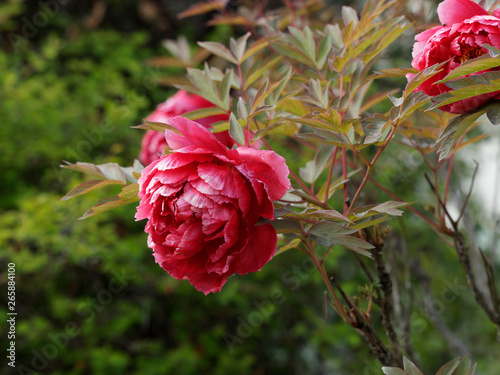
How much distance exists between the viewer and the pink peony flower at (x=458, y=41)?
0.43 m

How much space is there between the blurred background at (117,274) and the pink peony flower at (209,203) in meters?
1.00

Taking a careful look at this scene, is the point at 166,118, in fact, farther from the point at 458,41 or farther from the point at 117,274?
the point at 117,274

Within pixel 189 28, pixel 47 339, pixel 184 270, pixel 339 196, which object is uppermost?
pixel 184 270

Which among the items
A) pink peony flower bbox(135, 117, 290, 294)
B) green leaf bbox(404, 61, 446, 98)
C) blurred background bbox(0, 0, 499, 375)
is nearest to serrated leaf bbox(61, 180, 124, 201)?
pink peony flower bbox(135, 117, 290, 294)

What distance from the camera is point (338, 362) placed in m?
1.81

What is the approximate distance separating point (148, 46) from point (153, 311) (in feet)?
4.54

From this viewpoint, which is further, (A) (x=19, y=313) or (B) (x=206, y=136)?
(A) (x=19, y=313)

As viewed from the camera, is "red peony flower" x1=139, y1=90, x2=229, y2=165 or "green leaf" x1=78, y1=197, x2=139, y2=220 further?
"red peony flower" x1=139, y1=90, x2=229, y2=165

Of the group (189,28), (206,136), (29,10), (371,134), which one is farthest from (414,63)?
(29,10)

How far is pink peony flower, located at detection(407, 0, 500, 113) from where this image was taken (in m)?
0.43

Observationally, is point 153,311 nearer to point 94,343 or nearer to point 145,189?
point 94,343

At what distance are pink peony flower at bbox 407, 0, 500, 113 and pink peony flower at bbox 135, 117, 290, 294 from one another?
0.56 feet

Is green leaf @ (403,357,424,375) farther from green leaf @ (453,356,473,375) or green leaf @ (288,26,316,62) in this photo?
green leaf @ (288,26,316,62)

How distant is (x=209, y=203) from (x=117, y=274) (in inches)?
49.5
